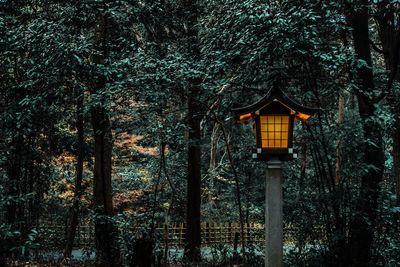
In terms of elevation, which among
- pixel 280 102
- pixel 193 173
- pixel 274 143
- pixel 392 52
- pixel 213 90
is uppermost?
pixel 392 52

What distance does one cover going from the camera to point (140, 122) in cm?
852

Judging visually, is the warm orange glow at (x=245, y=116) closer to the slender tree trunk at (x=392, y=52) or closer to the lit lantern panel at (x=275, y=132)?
the lit lantern panel at (x=275, y=132)

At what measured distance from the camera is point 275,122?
518 cm

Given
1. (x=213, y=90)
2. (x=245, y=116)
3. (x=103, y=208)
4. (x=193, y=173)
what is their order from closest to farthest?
(x=245, y=116)
(x=213, y=90)
(x=103, y=208)
(x=193, y=173)

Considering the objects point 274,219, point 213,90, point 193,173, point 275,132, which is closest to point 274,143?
point 275,132

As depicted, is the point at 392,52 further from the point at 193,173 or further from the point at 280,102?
the point at 193,173

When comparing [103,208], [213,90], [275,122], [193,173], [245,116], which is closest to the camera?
[275,122]

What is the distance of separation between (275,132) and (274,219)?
1014mm

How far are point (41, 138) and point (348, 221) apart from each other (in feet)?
23.8

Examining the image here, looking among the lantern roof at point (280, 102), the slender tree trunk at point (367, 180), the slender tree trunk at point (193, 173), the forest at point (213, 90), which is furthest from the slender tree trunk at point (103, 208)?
the slender tree trunk at point (367, 180)

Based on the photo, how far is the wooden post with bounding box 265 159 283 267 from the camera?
506cm

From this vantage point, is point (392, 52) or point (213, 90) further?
point (392, 52)

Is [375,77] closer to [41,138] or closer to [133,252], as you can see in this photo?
[133,252]

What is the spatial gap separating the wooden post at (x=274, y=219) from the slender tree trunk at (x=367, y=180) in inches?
87.0
